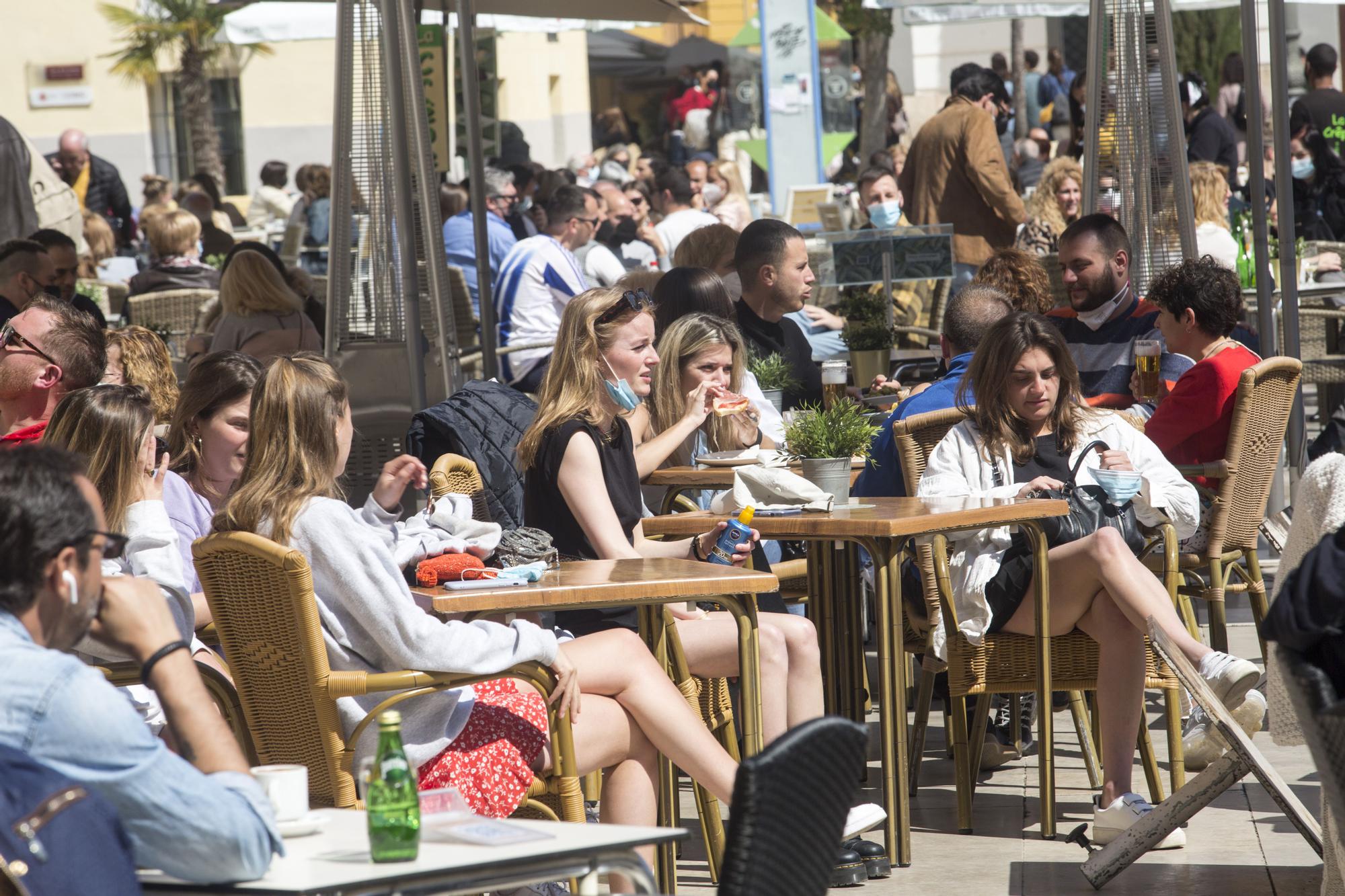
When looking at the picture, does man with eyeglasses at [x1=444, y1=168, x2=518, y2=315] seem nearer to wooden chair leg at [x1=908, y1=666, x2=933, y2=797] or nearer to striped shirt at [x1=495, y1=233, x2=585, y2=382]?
striped shirt at [x1=495, y1=233, x2=585, y2=382]

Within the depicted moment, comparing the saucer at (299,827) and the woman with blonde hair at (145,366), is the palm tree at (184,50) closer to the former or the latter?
the woman with blonde hair at (145,366)

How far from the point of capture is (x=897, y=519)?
4078 mm

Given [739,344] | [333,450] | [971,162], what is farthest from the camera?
[971,162]

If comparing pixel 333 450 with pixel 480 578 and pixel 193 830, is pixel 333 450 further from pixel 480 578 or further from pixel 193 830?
pixel 193 830

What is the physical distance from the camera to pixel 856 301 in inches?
274

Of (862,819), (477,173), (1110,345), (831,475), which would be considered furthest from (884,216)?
(862,819)

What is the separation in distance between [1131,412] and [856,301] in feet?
5.03

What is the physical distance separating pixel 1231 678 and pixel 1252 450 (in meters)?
1.37

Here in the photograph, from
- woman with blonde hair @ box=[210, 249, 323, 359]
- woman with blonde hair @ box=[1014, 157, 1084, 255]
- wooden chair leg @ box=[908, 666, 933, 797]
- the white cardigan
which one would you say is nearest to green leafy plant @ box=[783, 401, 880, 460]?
the white cardigan

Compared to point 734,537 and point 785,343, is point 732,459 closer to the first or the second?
point 734,537

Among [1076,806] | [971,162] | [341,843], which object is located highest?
[971,162]

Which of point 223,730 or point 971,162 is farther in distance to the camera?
point 971,162

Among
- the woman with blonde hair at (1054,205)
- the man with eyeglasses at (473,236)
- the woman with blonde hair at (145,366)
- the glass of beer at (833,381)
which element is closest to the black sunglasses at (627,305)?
the glass of beer at (833,381)

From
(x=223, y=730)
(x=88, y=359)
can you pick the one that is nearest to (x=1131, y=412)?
(x=88, y=359)
